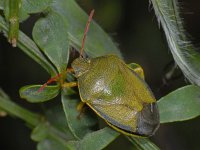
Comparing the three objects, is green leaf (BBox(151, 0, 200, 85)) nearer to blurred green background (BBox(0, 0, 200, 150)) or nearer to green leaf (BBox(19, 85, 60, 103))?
green leaf (BBox(19, 85, 60, 103))

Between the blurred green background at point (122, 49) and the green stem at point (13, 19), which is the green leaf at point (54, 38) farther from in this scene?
the blurred green background at point (122, 49)

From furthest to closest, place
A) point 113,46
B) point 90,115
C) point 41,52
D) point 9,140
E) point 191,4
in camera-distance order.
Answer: point 9,140
point 191,4
point 113,46
point 90,115
point 41,52

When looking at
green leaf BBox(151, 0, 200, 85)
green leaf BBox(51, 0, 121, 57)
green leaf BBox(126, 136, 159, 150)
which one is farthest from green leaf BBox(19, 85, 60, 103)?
green leaf BBox(151, 0, 200, 85)

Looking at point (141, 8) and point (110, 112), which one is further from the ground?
point (110, 112)

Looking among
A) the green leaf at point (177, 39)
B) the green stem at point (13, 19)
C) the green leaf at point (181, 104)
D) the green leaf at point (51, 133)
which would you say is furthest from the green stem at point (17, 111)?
the green leaf at point (177, 39)

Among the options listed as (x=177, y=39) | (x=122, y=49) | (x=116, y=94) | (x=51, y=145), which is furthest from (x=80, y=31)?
(x=122, y=49)

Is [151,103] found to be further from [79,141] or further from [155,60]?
[155,60]

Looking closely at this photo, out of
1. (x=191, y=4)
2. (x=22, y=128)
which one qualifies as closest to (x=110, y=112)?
(x=191, y=4)
